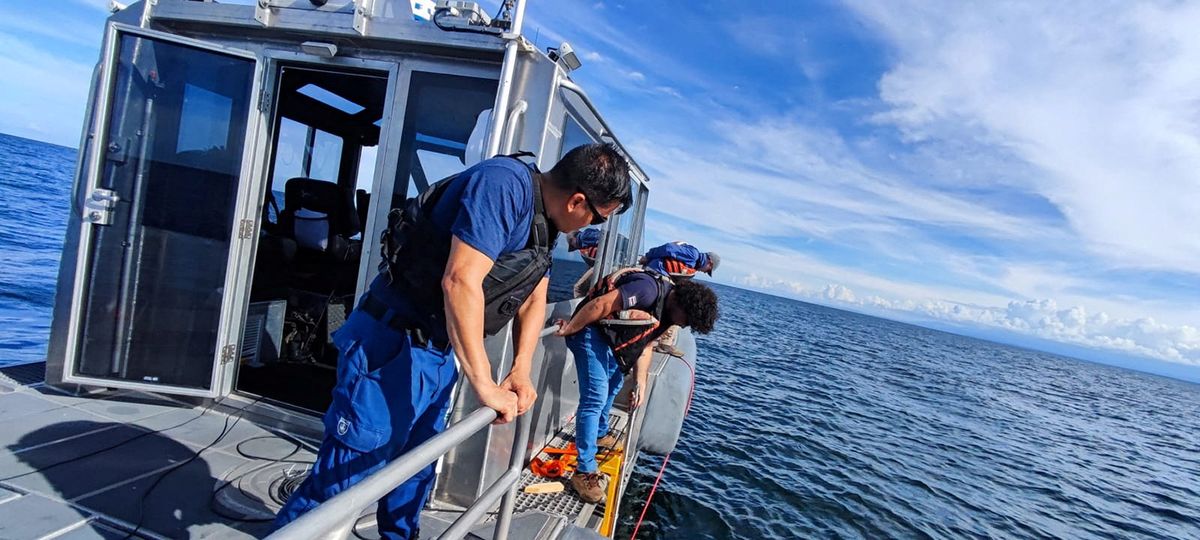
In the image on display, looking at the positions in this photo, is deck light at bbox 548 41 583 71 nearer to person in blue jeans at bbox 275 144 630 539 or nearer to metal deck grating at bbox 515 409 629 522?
person in blue jeans at bbox 275 144 630 539

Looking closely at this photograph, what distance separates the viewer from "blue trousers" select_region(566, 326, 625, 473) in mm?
3840

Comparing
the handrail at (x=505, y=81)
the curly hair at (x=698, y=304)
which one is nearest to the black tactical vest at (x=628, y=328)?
the curly hair at (x=698, y=304)

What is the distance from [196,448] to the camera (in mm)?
3188

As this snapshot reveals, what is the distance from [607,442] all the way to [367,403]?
3180 millimetres

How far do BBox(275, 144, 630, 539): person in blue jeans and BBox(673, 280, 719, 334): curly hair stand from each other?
1922 mm

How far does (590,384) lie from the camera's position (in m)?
4.01

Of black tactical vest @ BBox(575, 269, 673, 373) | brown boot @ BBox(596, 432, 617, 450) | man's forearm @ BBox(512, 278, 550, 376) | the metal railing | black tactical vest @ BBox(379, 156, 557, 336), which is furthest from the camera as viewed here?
brown boot @ BBox(596, 432, 617, 450)

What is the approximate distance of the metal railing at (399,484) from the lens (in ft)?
3.00

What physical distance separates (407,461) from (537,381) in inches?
99.5

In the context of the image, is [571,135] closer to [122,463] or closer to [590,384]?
[590,384]

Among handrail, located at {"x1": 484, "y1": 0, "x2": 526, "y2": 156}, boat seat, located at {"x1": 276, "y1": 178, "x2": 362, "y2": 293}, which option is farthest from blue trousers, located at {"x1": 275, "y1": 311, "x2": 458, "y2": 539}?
boat seat, located at {"x1": 276, "y1": 178, "x2": 362, "y2": 293}

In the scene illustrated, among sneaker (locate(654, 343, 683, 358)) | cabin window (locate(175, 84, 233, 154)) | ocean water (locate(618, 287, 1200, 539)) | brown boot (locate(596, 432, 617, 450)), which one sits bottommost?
ocean water (locate(618, 287, 1200, 539))

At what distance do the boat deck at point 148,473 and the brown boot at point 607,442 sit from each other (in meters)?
0.89

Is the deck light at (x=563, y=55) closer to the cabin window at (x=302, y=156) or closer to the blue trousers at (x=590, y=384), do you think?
the blue trousers at (x=590, y=384)
